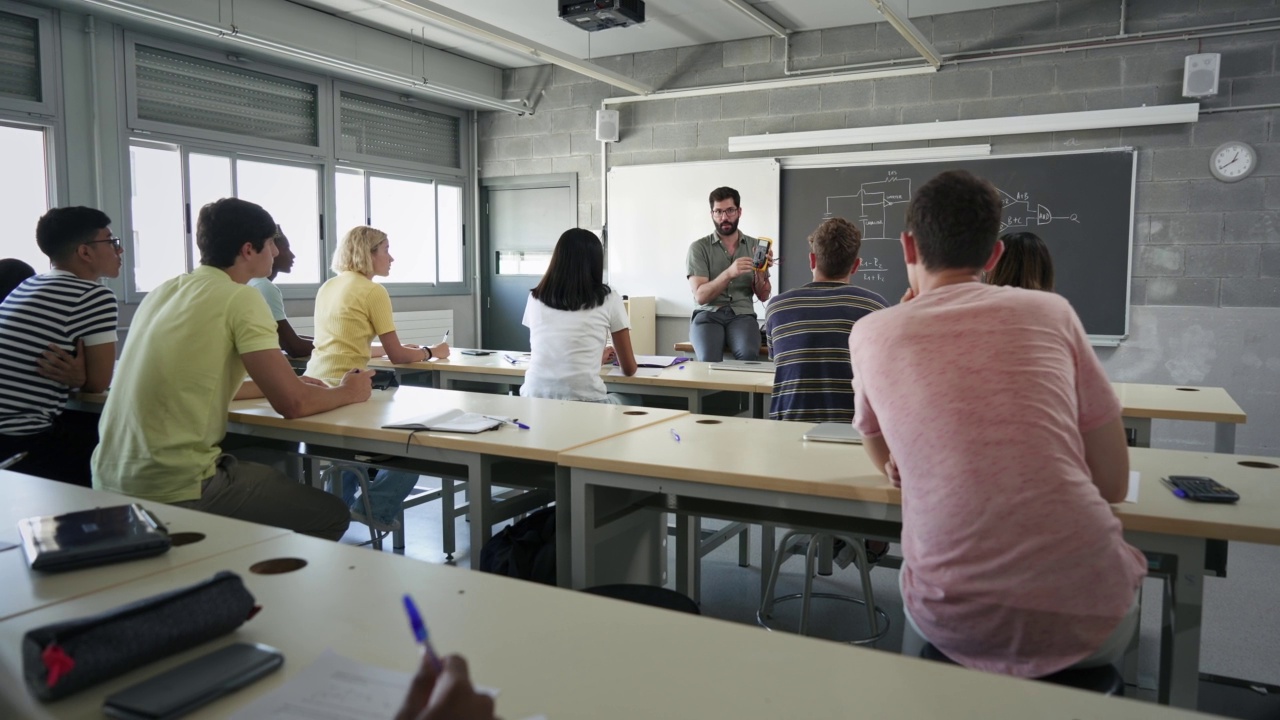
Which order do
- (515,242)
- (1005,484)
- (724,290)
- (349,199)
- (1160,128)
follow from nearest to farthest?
1. (1005,484)
2. (724,290)
3. (1160,128)
4. (349,199)
5. (515,242)

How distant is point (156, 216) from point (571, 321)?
12.7 ft

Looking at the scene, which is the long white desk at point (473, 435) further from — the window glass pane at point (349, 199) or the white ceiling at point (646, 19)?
the window glass pane at point (349, 199)

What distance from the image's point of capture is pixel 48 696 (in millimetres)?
884

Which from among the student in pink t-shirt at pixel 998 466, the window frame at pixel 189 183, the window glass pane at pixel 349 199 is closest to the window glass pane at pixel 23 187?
the window frame at pixel 189 183

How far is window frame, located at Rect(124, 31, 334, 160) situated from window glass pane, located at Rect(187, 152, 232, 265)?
0.15 m

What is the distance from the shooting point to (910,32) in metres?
5.16

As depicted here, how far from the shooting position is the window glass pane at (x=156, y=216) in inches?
219

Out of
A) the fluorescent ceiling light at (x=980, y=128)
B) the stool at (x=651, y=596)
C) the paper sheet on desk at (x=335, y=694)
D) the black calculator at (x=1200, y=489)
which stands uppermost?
the fluorescent ceiling light at (x=980, y=128)

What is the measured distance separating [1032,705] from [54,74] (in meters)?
5.98

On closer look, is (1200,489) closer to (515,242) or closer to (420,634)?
(420,634)

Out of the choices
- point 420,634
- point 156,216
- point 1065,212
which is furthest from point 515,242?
point 420,634

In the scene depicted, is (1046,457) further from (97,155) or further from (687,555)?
(97,155)

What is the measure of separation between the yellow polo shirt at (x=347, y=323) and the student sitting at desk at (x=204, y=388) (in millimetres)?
1204

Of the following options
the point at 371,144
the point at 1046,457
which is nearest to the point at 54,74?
the point at 371,144
